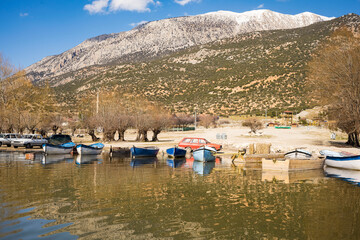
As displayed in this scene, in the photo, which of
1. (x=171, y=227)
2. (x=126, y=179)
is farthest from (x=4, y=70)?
(x=171, y=227)

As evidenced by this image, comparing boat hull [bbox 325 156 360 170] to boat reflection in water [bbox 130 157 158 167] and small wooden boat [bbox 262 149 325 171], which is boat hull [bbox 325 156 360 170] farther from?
boat reflection in water [bbox 130 157 158 167]

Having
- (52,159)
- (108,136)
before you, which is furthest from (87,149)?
(108,136)

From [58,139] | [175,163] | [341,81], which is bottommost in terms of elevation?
[175,163]

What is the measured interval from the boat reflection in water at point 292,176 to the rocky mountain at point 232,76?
204ft

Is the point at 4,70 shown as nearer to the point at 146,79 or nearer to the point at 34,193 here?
the point at 34,193

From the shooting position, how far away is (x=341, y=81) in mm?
32219

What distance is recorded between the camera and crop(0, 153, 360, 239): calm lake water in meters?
9.01

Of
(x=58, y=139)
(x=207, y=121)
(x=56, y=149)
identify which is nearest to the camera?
(x=56, y=149)

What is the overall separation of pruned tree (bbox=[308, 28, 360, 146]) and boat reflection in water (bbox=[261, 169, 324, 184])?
38.8 feet

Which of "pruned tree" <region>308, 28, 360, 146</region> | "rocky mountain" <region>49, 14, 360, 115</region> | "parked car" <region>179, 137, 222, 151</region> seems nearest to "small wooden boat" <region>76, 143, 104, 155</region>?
"parked car" <region>179, 137, 222, 151</region>

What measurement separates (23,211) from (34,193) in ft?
9.89

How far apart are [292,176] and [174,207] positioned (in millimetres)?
11633

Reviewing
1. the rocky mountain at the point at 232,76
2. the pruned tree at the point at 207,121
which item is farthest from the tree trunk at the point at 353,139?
the rocky mountain at the point at 232,76

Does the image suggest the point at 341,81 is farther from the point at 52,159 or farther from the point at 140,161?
the point at 52,159
